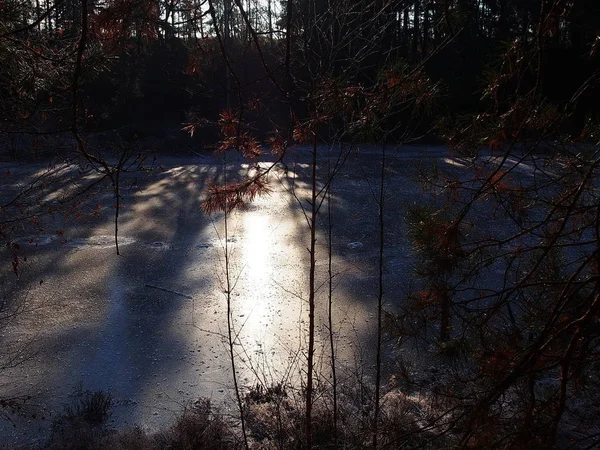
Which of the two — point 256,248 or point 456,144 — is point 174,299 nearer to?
point 256,248

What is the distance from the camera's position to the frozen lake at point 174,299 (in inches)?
241

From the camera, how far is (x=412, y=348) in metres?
6.63

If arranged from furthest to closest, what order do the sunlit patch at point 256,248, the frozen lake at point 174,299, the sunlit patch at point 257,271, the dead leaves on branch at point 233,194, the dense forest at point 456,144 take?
the sunlit patch at point 256,248 < the sunlit patch at point 257,271 < the frozen lake at point 174,299 < the dead leaves on branch at point 233,194 < the dense forest at point 456,144

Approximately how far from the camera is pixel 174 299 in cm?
829

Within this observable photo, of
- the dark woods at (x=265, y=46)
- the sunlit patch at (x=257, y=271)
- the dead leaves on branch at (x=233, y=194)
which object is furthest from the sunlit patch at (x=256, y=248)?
the dead leaves on branch at (x=233, y=194)

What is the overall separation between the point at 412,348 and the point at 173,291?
3579 millimetres

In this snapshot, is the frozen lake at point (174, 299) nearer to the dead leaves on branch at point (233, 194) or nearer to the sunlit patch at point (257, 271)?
the sunlit patch at point (257, 271)

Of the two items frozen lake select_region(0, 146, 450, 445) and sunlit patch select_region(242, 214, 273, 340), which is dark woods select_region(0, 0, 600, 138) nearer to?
frozen lake select_region(0, 146, 450, 445)

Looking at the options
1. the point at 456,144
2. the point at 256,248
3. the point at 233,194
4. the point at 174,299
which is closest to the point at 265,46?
the point at 233,194

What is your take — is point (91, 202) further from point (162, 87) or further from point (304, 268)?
point (162, 87)

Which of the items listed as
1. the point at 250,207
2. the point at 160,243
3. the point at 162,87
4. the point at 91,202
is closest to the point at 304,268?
the point at 160,243

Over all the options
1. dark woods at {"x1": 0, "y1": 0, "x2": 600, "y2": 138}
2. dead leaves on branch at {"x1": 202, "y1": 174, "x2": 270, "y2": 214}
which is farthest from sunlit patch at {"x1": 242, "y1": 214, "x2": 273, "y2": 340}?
dead leaves on branch at {"x1": 202, "y1": 174, "x2": 270, "y2": 214}

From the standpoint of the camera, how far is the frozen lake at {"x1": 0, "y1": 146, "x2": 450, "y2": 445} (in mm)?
6113

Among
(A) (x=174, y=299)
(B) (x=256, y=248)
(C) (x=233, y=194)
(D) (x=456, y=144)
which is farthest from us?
(B) (x=256, y=248)
